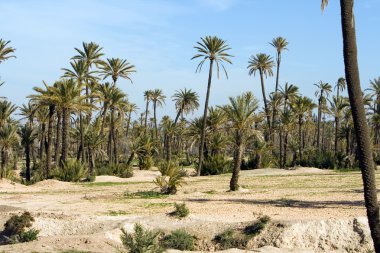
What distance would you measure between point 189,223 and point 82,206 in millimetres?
6762

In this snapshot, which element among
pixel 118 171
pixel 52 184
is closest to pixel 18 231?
pixel 52 184

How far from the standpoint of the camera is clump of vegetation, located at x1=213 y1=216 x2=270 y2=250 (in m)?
16.7

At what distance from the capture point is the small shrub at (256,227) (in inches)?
664

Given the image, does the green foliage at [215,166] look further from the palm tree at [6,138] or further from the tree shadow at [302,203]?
the tree shadow at [302,203]

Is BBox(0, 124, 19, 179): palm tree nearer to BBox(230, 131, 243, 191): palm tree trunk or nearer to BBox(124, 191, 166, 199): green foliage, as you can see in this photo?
BBox(124, 191, 166, 199): green foliage

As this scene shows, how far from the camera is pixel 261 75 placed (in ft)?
220

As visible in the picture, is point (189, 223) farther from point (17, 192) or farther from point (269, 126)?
point (269, 126)

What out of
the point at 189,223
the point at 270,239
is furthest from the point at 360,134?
the point at 189,223

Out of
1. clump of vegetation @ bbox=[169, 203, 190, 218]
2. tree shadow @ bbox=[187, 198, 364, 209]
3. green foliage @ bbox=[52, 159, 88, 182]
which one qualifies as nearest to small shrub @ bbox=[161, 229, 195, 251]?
clump of vegetation @ bbox=[169, 203, 190, 218]

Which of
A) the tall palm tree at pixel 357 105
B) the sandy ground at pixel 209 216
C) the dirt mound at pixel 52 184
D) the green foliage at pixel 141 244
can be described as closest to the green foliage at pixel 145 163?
the dirt mound at pixel 52 184

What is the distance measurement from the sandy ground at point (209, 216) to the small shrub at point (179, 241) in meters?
0.90

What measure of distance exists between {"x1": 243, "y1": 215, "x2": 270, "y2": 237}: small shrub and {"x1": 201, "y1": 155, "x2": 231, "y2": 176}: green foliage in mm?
30012

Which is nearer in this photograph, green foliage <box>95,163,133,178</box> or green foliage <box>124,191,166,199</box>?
green foliage <box>124,191,166,199</box>

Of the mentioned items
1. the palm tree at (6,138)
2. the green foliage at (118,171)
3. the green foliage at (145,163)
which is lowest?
the green foliage at (118,171)
